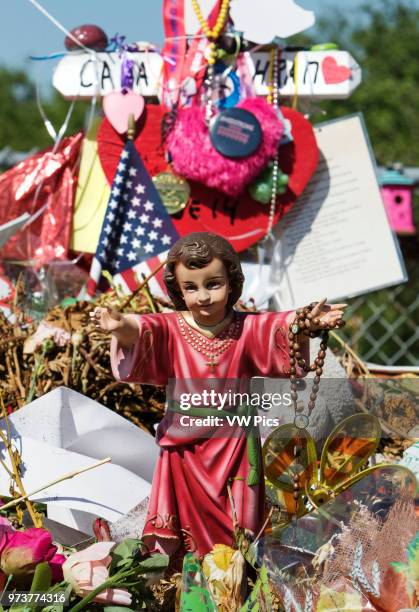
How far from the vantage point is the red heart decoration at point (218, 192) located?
7.76ft

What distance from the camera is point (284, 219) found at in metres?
2.47

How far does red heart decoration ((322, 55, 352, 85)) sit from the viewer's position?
2430 mm

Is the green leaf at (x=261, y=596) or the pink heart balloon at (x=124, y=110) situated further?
the pink heart balloon at (x=124, y=110)

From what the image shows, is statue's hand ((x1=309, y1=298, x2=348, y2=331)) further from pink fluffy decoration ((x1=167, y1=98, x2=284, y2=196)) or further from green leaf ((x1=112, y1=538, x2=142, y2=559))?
pink fluffy decoration ((x1=167, y1=98, x2=284, y2=196))

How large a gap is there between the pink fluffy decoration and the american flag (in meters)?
0.10

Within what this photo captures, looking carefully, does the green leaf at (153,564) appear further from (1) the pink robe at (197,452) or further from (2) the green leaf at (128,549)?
(1) the pink robe at (197,452)

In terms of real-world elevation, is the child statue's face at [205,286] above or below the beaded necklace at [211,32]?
below

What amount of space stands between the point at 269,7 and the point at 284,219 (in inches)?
21.6

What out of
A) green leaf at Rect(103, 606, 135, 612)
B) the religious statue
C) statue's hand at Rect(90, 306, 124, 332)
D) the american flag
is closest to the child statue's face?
the religious statue

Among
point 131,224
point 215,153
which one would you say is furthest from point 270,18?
point 131,224

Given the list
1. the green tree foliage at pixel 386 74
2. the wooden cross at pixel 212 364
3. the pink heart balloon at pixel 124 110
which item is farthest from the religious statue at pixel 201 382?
the green tree foliage at pixel 386 74

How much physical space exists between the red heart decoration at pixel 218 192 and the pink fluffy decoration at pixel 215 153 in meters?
0.05

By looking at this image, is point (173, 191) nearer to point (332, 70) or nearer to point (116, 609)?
point (332, 70)

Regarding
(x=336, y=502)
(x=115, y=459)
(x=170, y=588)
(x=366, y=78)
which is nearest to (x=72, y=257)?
(x=115, y=459)
